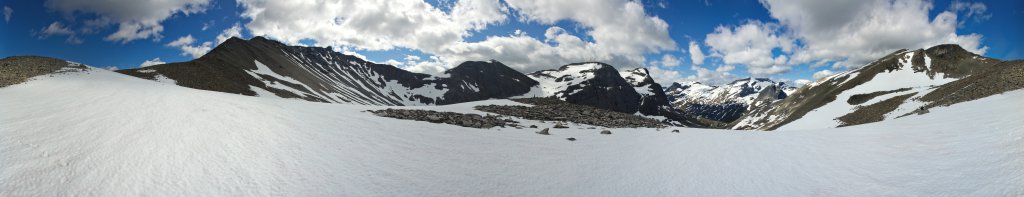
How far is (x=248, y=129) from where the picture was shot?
11.8 metres

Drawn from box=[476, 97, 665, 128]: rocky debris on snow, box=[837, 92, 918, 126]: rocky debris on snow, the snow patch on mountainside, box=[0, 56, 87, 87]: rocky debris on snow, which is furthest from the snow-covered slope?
the snow patch on mountainside

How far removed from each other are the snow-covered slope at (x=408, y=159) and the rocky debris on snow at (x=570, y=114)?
17268 mm

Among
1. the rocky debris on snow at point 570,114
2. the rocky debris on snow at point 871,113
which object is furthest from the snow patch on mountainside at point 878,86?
the rocky debris on snow at point 570,114

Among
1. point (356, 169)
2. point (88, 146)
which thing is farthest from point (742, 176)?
point (88, 146)

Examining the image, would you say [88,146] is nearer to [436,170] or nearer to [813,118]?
[436,170]

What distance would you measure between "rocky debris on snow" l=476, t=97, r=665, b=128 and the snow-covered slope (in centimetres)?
1727

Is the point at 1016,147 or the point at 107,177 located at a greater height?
the point at 1016,147

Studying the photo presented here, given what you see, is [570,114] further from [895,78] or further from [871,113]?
[895,78]

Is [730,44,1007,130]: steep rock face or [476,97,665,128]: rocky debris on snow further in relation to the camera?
[730,44,1007,130]: steep rock face

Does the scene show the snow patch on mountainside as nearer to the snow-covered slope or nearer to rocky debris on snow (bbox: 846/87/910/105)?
rocky debris on snow (bbox: 846/87/910/105)

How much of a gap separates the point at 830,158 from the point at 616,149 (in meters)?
6.22

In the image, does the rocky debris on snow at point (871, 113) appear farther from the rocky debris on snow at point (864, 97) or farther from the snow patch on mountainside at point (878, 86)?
the rocky debris on snow at point (864, 97)

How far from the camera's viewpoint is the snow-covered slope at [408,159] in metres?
7.86

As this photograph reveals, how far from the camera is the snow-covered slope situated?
786 centimetres
